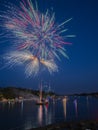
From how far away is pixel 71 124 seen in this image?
41.3m

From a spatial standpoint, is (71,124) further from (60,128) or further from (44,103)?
(44,103)

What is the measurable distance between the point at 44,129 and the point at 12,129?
16.2 m

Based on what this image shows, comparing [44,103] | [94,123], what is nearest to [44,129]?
[94,123]

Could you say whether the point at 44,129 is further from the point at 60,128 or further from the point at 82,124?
the point at 82,124

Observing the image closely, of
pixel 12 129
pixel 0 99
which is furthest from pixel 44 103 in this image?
pixel 12 129

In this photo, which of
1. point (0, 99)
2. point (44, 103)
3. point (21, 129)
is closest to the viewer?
point (21, 129)

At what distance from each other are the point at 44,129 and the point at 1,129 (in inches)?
679

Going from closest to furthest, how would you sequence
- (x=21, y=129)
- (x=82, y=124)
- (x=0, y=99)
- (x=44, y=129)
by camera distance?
1. (x=44, y=129)
2. (x=82, y=124)
3. (x=21, y=129)
4. (x=0, y=99)

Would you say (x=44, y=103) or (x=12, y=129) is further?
(x=44, y=103)

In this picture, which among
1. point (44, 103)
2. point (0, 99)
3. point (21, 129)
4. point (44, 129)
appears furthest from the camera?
point (0, 99)

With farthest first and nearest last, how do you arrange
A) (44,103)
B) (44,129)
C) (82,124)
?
(44,103) → (82,124) → (44,129)

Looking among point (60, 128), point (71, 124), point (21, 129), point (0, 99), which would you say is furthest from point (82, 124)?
point (0, 99)

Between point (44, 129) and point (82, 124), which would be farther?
point (82, 124)

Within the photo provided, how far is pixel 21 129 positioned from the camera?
50.6 m
